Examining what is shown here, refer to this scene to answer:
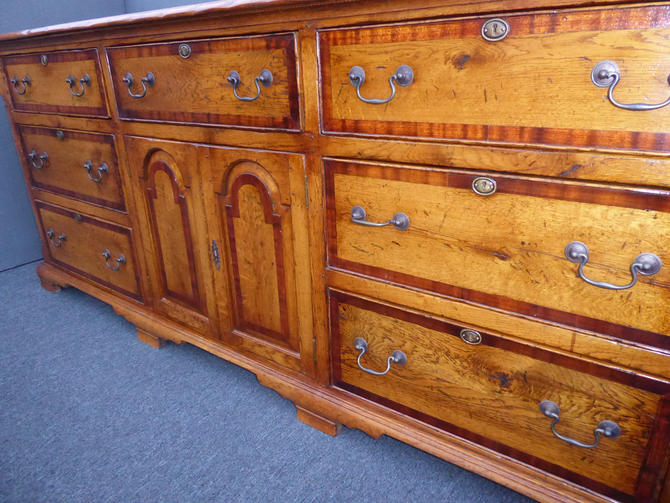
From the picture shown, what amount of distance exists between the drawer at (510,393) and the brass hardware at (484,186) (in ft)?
0.88

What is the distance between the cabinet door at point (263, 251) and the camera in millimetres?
1052

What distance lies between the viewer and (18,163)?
2096mm

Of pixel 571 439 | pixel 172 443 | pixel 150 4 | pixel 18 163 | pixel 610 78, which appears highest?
pixel 150 4

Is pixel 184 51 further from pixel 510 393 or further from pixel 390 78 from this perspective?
pixel 510 393

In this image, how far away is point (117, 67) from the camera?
126cm

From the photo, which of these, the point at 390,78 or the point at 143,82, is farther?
the point at 143,82

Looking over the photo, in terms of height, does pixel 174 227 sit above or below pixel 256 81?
below

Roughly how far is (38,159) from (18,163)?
56 cm

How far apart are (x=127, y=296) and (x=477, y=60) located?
135cm

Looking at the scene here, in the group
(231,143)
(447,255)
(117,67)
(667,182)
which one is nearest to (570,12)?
(667,182)

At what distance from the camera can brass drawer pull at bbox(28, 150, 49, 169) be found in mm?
1645

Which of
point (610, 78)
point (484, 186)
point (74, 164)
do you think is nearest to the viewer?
point (610, 78)

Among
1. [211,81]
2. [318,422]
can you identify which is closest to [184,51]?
[211,81]

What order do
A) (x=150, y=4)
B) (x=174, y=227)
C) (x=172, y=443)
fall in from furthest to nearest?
(x=150, y=4) < (x=174, y=227) < (x=172, y=443)
